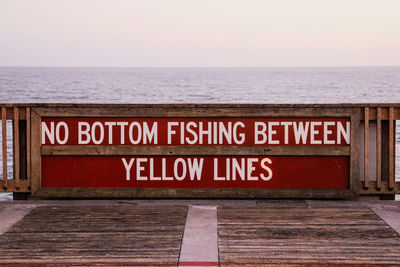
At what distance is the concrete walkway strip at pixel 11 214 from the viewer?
254 inches

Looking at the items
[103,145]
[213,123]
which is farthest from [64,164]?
[213,123]

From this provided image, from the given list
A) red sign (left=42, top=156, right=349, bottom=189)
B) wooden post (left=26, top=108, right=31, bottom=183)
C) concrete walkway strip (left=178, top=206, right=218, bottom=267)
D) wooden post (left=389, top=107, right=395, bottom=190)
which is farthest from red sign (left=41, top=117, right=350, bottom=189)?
concrete walkway strip (left=178, top=206, right=218, bottom=267)

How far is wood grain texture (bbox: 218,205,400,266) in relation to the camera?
Answer: 527cm

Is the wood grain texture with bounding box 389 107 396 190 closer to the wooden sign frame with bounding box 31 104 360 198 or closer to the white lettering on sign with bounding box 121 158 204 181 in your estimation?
the wooden sign frame with bounding box 31 104 360 198

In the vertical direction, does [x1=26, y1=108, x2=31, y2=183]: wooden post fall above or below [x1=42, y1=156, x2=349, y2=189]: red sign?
above

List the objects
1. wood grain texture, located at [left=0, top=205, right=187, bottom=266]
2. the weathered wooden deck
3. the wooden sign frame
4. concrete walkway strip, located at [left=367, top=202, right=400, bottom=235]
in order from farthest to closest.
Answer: the wooden sign frame, concrete walkway strip, located at [left=367, top=202, right=400, bottom=235], wood grain texture, located at [left=0, top=205, right=187, bottom=266], the weathered wooden deck

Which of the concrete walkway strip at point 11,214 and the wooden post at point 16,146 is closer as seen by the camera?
the concrete walkway strip at point 11,214

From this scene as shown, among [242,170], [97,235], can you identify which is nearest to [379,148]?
[242,170]

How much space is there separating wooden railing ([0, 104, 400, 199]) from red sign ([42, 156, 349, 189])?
263 mm

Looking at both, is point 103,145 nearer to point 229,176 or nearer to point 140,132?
point 140,132

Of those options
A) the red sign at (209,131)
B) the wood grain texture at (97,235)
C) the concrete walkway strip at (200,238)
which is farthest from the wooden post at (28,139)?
the concrete walkway strip at (200,238)

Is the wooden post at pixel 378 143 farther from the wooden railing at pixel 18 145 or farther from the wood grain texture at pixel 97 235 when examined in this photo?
the wooden railing at pixel 18 145

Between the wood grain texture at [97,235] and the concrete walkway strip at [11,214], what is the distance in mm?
→ 72

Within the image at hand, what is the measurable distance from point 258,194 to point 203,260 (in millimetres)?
2565
